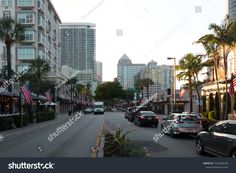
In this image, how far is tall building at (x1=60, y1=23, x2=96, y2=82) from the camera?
112m

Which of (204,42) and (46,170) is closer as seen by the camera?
(46,170)

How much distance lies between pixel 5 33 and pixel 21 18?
46148 millimetres

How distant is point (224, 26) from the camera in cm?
3331

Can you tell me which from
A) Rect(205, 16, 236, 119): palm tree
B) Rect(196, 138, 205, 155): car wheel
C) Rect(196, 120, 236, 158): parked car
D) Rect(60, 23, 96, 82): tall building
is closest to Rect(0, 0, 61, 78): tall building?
Rect(60, 23, 96, 82): tall building

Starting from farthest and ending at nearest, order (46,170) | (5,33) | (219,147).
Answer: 1. (5,33)
2. (219,147)
3. (46,170)

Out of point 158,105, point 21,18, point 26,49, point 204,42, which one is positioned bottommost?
point 158,105

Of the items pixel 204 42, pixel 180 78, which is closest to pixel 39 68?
pixel 180 78

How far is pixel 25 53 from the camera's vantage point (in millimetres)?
80250

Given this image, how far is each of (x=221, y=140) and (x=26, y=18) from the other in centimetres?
7308

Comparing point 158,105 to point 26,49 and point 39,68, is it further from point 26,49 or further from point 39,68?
point 39,68

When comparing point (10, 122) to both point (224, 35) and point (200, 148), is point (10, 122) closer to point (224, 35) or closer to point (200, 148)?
point (224, 35)

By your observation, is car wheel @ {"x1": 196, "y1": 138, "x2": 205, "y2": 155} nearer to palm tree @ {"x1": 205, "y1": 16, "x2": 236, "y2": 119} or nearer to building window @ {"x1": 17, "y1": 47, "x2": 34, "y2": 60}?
palm tree @ {"x1": 205, "y1": 16, "x2": 236, "y2": 119}

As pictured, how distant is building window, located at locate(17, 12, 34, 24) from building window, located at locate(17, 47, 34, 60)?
5441mm

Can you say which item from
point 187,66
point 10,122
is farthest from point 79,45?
point 10,122
